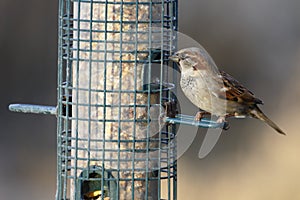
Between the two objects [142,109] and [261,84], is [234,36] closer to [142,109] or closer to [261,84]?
[261,84]

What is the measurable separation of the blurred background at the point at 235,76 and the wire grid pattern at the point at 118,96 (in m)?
4.84

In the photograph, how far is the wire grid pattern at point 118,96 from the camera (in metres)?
6.34

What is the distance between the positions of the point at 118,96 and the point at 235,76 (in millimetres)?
5895

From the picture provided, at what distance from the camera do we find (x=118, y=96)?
20.9 feet

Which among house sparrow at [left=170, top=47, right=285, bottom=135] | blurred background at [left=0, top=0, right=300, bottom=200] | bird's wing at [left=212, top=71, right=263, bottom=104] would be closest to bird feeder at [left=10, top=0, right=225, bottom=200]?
house sparrow at [left=170, top=47, right=285, bottom=135]

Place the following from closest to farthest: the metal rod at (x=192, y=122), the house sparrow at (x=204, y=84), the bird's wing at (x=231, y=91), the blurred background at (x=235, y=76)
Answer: the metal rod at (x=192, y=122) → the house sparrow at (x=204, y=84) → the bird's wing at (x=231, y=91) → the blurred background at (x=235, y=76)

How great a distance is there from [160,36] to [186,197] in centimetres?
507

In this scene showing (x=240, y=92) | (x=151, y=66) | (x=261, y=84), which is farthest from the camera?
(x=261, y=84)

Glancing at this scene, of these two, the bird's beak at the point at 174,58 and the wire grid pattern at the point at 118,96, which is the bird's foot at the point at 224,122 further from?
the bird's beak at the point at 174,58

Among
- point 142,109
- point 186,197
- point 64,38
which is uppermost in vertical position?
point 64,38

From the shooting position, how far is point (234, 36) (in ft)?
40.8

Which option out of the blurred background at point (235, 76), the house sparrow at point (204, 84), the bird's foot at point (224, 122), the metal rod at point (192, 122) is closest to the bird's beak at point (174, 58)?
the house sparrow at point (204, 84)

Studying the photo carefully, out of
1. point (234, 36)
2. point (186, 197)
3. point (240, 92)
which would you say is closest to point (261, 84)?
point (234, 36)

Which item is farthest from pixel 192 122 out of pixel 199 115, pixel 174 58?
pixel 174 58
